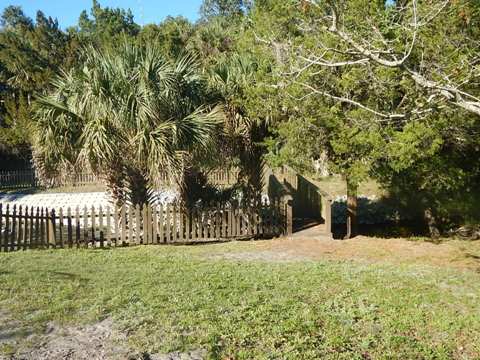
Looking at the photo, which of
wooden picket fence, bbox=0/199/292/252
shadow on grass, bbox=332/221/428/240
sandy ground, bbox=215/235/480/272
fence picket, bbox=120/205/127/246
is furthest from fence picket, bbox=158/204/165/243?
shadow on grass, bbox=332/221/428/240

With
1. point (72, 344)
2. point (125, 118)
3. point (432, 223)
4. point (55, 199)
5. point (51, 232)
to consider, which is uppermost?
point (125, 118)

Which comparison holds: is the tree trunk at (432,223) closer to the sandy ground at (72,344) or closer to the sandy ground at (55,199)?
the sandy ground at (72,344)

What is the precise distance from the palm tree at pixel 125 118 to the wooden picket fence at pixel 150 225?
1.07 meters

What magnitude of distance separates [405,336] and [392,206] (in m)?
11.3

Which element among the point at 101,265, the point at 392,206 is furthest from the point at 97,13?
the point at 101,265

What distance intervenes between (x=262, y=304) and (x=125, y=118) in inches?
227

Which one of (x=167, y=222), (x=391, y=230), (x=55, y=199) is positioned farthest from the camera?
(x=55, y=199)

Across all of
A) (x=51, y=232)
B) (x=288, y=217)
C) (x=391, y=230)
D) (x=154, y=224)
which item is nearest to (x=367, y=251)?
(x=288, y=217)

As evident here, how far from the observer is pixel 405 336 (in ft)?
16.9

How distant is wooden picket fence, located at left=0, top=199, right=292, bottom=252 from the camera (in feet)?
36.0

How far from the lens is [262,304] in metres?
5.92

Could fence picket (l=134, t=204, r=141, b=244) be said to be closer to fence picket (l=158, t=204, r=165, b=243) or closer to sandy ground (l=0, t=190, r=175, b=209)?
fence picket (l=158, t=204, r=165, b=243)

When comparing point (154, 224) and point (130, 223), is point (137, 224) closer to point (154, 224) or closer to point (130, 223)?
point (130, 223)

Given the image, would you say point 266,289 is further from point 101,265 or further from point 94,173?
point 94,173
